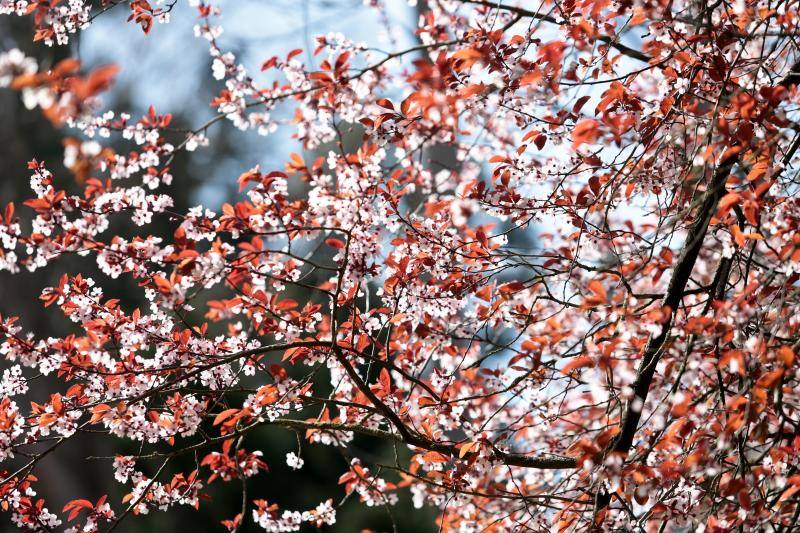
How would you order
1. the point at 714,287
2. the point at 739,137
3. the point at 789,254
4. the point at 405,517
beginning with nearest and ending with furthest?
the point at 789,254 < the point at 739,137 < the point at 714,287 < the point at 405,517

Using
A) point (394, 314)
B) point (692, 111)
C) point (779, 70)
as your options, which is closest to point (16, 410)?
point (394, 314)

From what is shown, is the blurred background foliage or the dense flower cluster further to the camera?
the blurred background foliage

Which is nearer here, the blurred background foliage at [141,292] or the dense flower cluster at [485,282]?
the dense flower cluster at [485,282]

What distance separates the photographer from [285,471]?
630 cm

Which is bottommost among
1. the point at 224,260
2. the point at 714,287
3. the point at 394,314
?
the point at 224,260

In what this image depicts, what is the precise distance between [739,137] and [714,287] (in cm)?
50

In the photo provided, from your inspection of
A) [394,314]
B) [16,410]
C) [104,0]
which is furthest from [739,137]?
[16,410]

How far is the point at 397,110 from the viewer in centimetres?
224

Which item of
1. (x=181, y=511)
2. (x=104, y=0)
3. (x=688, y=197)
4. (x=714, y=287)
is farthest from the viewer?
(x=181, y=511)

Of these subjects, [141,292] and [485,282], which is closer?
[485,282]

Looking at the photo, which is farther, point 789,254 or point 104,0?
point 104,0

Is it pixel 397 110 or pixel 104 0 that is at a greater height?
pixel 104 0

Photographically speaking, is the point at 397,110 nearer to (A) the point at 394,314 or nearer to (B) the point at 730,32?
(A) the point at 394,314

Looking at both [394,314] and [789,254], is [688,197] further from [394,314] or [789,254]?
[394,314]
